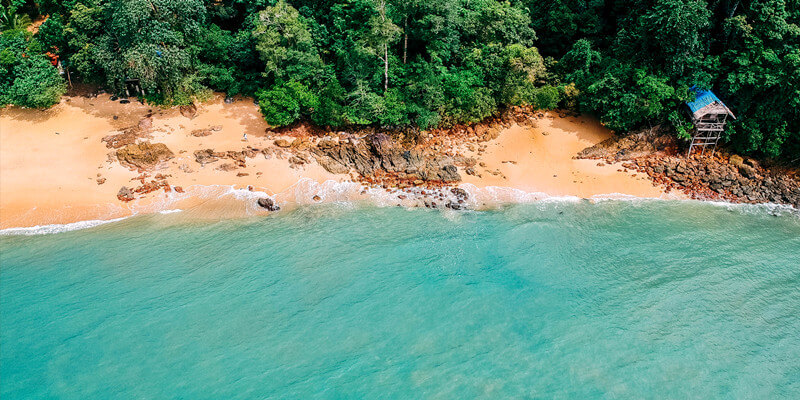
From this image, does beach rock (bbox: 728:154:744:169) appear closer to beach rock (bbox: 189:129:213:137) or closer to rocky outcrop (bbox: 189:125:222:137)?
rocky outcrop (bbox: 189:125:222:137)

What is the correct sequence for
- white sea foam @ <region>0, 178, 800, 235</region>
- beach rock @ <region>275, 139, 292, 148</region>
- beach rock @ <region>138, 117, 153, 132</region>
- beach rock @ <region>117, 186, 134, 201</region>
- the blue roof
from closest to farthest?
white sea foam @ <region>0, 178, 800, 235</region> → beach rock @ <region>117, 186, 134, 201</region> → the blue roof → beach rock @ <region>275, 139, 292, 148</region> → beach rock @ <region>138, 117, 153, 132</region>

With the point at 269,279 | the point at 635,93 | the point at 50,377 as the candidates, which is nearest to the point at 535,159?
the point at 635,93

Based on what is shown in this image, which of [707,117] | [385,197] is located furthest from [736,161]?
[385,197]

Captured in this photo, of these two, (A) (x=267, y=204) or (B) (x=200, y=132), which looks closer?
(A) (x=267, y=204)

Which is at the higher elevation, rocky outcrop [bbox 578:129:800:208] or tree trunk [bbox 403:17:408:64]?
tree trunk [bbox 403:17:408:64]

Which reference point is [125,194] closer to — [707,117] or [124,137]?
[124,137]

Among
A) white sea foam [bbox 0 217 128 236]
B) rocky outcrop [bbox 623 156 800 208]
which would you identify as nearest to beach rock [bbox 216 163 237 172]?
white sea foam [bbox 0 217 128 236]

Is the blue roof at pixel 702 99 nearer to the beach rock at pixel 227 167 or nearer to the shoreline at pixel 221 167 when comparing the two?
the shoreline at pixel 221 167
